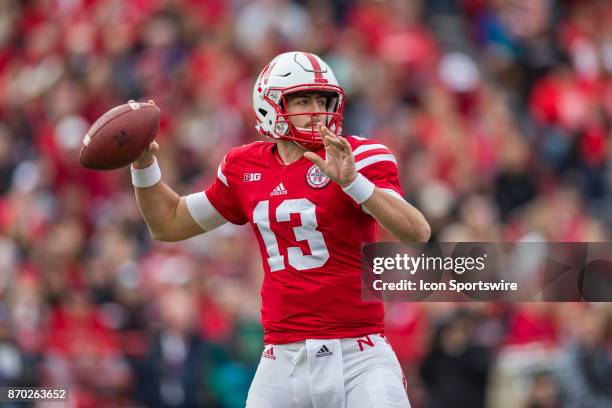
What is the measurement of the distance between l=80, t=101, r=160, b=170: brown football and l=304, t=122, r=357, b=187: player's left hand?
0.93 metres

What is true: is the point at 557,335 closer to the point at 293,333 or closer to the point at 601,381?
the point at 601,381

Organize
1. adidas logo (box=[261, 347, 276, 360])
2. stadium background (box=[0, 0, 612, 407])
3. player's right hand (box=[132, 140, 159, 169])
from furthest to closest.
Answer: stadium background (box=[0, 0, 612, 407]) < player's right hand (box=[132, 140, 159, 169]) < adidas logo (box=[261, 347, 276, 360])

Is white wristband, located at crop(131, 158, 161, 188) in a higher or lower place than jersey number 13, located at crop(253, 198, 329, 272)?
higher

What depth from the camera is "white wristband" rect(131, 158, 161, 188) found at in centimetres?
588

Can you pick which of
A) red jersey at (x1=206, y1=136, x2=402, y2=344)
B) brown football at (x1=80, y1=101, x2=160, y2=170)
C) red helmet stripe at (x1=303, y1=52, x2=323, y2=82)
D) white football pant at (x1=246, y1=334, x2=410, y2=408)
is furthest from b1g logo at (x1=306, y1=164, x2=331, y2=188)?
brown football at (x1=80, y1=101, x2=160, y2=170)

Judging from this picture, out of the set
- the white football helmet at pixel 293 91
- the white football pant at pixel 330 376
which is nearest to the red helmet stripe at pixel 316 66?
the white football helmet at pixel 293 91

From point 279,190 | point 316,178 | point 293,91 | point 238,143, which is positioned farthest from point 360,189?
point 238,143

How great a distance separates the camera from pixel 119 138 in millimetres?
5695

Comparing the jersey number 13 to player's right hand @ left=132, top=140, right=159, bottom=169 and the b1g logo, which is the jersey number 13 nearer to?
the b1g logo

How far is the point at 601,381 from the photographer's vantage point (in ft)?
27.9

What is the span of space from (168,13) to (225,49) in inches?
34.1

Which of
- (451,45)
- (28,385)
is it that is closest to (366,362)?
(28,385)

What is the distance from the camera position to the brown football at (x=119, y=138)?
5.70m

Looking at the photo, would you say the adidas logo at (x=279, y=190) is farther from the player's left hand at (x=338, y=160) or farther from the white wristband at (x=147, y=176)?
the white wristband at (x=147, y=176)
